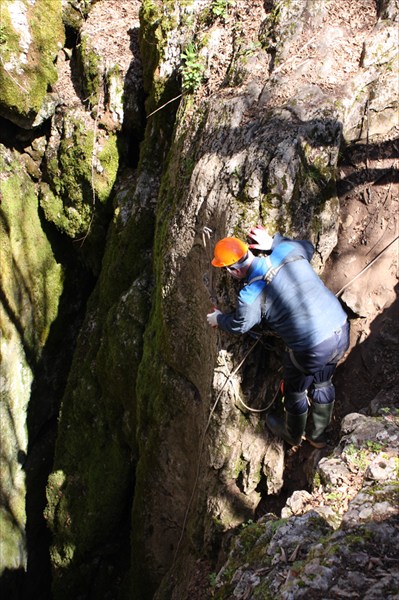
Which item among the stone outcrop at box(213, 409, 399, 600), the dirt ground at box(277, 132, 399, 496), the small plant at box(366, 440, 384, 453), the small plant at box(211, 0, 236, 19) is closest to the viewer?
the stone outcrop at box(213, 409, 399, 600)

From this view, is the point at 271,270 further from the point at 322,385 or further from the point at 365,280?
the point at 365,280

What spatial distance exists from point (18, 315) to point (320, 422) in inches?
279

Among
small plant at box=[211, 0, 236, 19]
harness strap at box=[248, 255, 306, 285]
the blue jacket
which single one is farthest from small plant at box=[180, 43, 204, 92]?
harness strap at box=[248, 255, 306, 285]

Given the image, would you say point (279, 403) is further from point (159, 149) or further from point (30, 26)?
point (30, 26)

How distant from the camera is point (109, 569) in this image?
905 centimetres

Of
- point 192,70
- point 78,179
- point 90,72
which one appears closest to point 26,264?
point 78,179

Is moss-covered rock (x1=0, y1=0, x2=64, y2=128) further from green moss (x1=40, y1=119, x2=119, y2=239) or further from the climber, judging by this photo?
the climber

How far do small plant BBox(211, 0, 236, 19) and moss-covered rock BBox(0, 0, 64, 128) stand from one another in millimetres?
4068

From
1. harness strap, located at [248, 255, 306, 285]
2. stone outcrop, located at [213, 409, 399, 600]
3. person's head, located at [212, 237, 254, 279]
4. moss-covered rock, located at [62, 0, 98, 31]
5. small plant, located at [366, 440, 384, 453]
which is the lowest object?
stone outcrop, located at [213, 409, 399, 600]

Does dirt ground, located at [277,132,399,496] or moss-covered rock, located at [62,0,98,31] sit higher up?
moss-covered rock, located at [62,0,98,31]

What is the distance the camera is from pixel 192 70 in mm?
6871

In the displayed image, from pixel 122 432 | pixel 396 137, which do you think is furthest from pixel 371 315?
pixel 122 432

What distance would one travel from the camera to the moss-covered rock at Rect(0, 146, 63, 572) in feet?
32.5

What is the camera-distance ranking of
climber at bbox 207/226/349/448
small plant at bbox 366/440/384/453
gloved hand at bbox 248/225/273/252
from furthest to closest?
gloved hand at bbox 248/225/273/252 < climber at bbox 207/226/349/448 < small plant at bbox 366/440/384/453
